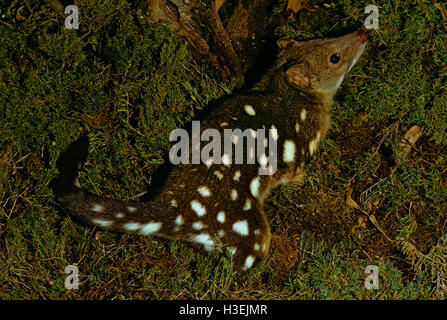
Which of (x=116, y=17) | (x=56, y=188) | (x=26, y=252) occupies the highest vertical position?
(x=116, y=17)

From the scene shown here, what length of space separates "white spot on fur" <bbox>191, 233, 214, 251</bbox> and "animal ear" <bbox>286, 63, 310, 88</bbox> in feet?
4.99

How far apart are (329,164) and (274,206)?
563mm

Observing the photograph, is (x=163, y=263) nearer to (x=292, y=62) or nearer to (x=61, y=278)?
(x=61, y=278)

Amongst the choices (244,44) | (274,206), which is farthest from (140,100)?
(274,206)

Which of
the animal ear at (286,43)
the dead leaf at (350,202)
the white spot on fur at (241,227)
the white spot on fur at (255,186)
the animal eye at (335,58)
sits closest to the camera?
the white spot on fur at (241,227)

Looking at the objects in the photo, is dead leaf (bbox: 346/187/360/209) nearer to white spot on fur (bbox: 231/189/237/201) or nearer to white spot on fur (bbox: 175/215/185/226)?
white spot on fur (bbox: 231/189/237/201)

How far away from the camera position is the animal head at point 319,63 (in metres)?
3.96

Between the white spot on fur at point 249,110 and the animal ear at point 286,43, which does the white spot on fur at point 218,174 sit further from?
the animal ear at point 286,43

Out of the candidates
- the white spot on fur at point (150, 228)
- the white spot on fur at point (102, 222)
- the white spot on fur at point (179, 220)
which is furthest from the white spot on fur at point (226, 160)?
the white spot on fur at point (102, 222)

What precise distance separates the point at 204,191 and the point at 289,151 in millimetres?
773

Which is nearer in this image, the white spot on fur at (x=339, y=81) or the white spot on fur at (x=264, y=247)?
the white spot on fur at (x=264, y=247)

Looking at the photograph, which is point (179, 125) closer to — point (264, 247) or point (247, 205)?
point (247, 205)

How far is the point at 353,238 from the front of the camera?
3770 mm

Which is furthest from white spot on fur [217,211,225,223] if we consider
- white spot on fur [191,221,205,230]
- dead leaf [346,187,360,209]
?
dead leaf [346,187,360,209]
